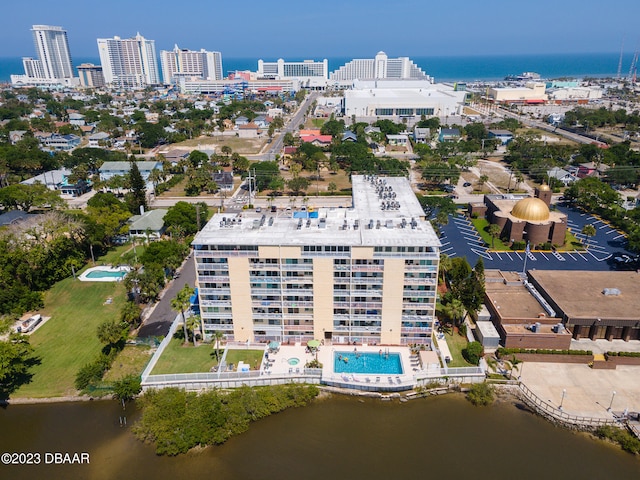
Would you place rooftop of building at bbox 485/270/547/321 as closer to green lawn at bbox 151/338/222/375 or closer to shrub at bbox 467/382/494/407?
shrub at bbox 467/382/494/407

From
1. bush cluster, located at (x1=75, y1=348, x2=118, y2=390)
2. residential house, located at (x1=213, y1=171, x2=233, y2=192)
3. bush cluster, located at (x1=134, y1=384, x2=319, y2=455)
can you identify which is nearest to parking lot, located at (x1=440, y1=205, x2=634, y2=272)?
bush cluster, located at (x1=134, y1=384, x2=319, y2=455)

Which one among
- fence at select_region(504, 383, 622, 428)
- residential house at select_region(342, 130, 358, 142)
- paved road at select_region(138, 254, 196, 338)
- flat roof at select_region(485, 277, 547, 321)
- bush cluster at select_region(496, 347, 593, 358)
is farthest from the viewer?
residential house at select_region(342, 130, 358, 142)

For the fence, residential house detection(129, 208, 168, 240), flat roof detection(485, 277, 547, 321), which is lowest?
the fence

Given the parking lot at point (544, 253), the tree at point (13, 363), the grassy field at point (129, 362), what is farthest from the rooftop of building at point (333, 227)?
the tree at point (13, 363)

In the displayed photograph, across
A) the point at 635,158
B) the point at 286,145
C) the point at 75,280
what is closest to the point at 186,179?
the point at 286,145

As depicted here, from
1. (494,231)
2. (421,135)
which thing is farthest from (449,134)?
(494,231)

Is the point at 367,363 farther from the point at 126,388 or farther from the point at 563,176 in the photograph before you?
the point at 563,176
